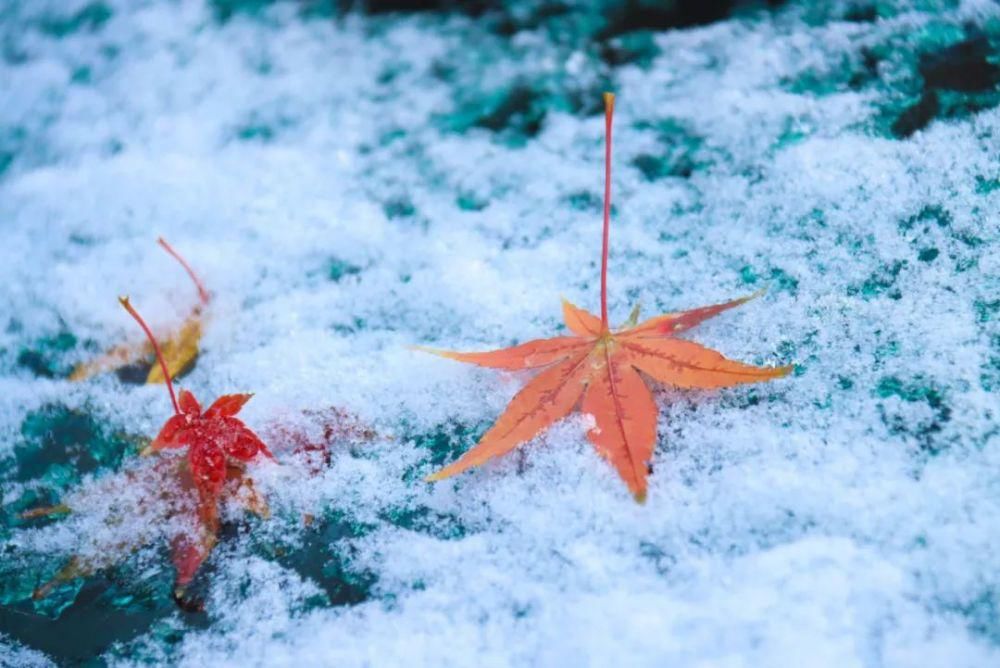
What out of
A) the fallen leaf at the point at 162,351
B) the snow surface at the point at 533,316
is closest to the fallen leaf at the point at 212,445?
the snow surface at the point at 533,316

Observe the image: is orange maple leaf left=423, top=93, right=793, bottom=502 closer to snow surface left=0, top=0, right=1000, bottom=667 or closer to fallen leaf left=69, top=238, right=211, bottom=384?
snow surface left=0, top=0, right=1000, bottom=667

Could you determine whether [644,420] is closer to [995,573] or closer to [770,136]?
[995,573]

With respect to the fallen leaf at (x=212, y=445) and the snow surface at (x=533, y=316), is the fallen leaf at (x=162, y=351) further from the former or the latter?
the fallen leaf at (x=212, y=445)

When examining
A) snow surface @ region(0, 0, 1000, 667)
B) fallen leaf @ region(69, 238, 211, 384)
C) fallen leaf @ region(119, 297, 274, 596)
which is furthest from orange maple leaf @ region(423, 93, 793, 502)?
fallen leaf @ region(69, 238, 211, 384)

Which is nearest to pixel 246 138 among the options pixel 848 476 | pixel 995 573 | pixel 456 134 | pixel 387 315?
pixel 456 134

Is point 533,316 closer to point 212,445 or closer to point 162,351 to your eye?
point 212,445

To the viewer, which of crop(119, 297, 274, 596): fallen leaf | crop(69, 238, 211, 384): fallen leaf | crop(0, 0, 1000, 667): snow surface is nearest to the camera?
crop(0, 0, 1000, 667): snow surface
